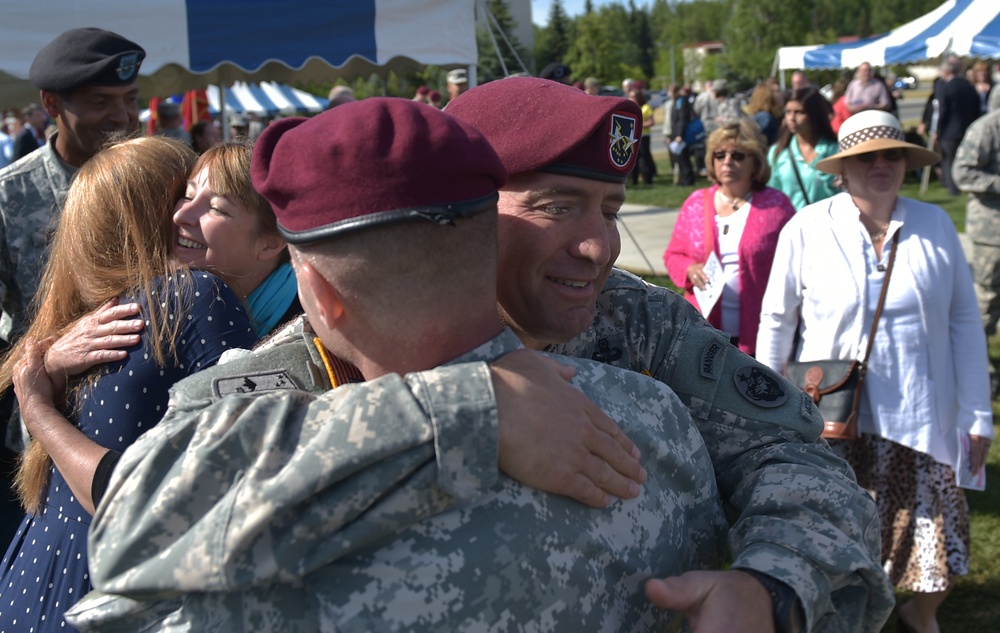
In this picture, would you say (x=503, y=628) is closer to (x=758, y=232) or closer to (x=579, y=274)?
(x=579, y=274)

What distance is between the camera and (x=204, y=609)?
3.96 feet

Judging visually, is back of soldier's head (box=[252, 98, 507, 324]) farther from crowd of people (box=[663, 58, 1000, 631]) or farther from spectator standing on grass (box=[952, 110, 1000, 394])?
spectator standing on grass (box=[952, 110, 1000, 394])

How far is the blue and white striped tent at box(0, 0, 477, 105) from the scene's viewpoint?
5.18 meters

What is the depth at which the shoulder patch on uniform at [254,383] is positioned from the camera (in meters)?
1.48

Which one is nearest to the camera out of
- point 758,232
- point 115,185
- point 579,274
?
point 579,274

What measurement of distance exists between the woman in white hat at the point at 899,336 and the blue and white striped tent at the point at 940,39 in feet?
33.7

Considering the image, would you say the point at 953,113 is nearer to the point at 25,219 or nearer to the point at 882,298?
the point at 882,298

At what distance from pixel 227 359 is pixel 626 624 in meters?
0.79

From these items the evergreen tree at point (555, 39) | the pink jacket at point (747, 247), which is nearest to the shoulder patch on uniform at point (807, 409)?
the pink jacket at point (747, 247)

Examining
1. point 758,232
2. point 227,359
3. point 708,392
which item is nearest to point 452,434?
point 227,359

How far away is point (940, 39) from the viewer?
13789 mm

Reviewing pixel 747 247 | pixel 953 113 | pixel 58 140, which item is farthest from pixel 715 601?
pixel 953 113

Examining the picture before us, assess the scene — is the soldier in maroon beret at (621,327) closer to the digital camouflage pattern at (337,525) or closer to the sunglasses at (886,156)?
the digital camouflage pattern at (337,525)

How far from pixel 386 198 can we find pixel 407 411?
27 cm
